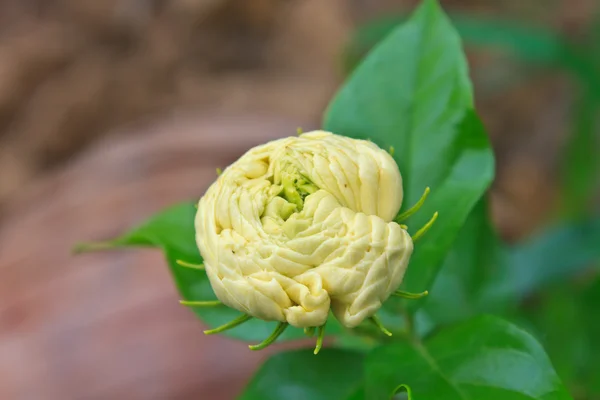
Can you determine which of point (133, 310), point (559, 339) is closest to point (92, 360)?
point (133, 310)

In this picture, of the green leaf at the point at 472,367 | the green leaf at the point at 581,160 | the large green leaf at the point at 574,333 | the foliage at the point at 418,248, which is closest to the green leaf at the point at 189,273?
the foliage at the point at 418,248

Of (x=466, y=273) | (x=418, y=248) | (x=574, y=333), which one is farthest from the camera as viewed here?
(x=574, y=333)

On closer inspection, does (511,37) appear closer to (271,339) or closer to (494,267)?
(494,267)

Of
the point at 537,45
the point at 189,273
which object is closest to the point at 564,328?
the point at 537,45

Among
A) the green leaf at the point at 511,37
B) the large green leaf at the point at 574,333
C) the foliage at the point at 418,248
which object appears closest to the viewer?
the foliage at the point at 418,248

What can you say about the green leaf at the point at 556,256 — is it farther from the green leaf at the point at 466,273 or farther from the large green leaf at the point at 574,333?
the green leaf at the point at 466,273

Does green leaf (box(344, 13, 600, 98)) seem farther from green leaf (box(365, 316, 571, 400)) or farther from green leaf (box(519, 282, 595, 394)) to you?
green leaf (box(365, 316, 571, 400))
